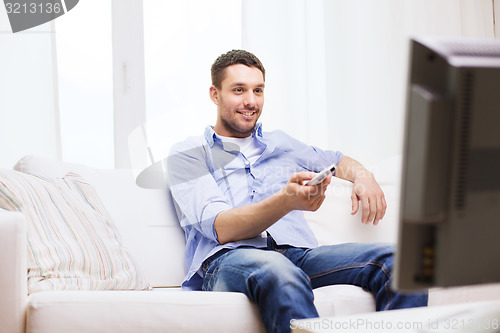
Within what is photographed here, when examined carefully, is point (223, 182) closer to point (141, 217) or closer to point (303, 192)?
point (141, 217)

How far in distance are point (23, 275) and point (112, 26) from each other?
6.11 feet

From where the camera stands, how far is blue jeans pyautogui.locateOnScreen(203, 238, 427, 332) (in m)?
1.26

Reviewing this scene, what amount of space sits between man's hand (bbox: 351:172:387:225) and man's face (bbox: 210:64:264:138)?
1.42ft

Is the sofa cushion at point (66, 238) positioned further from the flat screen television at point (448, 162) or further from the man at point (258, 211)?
the flat screen television at point (448, 162)

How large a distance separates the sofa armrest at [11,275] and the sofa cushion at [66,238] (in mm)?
106

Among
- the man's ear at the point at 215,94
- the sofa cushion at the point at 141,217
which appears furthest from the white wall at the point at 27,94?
the man's ear at the point at 215,94

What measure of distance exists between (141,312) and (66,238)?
0.37 metres

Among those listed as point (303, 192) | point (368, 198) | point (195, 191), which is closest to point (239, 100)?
point (195, 191)

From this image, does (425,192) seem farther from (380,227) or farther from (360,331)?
(380,227)

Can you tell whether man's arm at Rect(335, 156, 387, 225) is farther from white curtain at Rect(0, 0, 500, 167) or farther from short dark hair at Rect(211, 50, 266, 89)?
white curtain at Rect(0, 0, 500, 167)

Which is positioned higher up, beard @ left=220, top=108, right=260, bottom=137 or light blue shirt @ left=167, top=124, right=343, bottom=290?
beard @ left=220, top=108, right=260, bottom=137

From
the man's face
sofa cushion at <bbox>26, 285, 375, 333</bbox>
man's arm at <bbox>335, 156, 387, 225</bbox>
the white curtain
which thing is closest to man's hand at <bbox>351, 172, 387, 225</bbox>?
man's arm at <bbox>335, 156, 387, 225</bbox>

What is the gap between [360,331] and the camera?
2.67ft

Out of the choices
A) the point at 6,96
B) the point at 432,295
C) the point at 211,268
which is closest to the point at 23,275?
the point at 211,268
